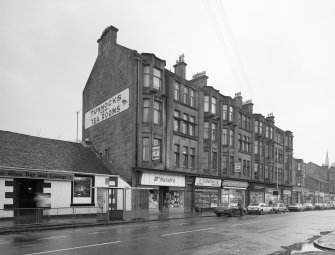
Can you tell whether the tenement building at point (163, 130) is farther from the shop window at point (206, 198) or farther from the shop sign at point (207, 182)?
the shop sign at point (207, 182)

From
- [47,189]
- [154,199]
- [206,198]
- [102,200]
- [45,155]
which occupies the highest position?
[45,155]

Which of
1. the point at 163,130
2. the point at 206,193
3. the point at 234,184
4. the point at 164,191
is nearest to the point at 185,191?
the point at 164,191

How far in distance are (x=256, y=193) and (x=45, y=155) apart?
37.0 metres

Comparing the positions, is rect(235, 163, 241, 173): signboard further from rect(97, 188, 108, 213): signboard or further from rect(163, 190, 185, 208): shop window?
rect(97, 188, 108, 213): signboard

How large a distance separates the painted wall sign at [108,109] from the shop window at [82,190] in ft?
27.6

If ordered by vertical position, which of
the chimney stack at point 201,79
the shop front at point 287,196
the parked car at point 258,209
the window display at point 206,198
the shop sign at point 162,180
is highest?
the chimney stack at point 201,79

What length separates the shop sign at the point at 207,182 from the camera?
4150cm

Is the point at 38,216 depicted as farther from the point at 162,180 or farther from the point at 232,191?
the point at 232,191

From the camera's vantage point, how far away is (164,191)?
37.3m

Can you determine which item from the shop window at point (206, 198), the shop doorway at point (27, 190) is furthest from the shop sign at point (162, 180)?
the shop doorway at point (27, 190)

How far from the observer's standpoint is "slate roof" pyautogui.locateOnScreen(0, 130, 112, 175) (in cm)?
2731

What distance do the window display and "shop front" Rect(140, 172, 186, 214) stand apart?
2827 millimetres

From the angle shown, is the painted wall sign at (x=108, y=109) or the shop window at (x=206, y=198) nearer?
the painted wall sign at (x=108, y=109)

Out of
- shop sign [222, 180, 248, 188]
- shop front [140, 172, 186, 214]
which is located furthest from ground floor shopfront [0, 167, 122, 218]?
shop sign [222, 180, 248, 188]
